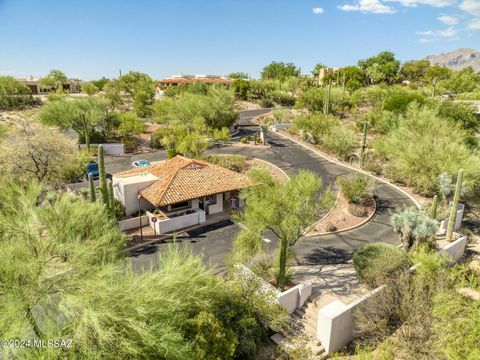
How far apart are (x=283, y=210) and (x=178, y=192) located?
470 inches

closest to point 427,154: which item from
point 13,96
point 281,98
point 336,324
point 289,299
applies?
point 289,299

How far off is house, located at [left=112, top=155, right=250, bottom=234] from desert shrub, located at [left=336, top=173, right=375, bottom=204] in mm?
8929

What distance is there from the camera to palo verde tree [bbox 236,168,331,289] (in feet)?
53.2

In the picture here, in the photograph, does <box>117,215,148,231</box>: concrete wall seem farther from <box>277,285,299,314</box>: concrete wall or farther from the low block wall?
the low block wall

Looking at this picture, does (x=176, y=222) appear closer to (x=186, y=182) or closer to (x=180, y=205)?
(x=180, y=205)

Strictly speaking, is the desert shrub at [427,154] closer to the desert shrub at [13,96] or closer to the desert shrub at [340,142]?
the desert shrub at [340,142]

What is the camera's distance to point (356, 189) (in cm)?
2805

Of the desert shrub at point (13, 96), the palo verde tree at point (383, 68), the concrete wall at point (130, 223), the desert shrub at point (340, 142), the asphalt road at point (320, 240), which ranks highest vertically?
the palo verde tree at point (383, 68)

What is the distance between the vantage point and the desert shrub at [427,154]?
28.2 meters

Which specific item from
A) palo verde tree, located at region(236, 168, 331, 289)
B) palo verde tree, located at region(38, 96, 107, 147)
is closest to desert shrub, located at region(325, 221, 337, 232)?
palo verde tree, located at region(236, 168, 331, 289)

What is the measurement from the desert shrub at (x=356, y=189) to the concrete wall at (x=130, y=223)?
17358 millimetres

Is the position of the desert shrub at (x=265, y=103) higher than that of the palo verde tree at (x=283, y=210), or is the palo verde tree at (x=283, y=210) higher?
the desert shrub at (x=265, y=103)

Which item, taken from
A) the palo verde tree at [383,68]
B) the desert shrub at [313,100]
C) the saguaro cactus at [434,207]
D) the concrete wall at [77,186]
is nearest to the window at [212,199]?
the concrete wall at [77,186]

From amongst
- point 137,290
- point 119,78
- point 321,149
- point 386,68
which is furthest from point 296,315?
point 386,68
